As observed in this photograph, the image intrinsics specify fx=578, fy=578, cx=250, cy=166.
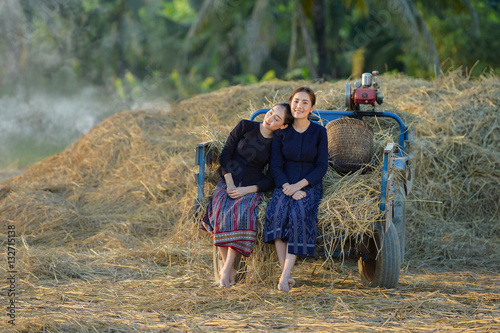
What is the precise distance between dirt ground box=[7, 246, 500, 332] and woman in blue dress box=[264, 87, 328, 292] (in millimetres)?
354

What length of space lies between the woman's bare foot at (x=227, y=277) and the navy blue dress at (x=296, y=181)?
38 cm

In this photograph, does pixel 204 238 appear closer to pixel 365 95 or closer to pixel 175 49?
pixel 365 95

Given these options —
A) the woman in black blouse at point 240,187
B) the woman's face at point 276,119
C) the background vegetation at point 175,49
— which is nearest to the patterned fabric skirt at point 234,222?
the woman in black blouse at point 240,187

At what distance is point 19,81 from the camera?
12.3m

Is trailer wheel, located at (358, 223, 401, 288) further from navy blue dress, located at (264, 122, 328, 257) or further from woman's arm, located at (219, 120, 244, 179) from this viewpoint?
woman's arm, located at (219, 120, 244, 179)

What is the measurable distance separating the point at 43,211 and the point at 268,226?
3.42 meters

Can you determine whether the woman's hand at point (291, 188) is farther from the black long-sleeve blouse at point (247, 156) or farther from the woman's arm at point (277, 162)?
the black long-sleeve blouse at point (247, 156)

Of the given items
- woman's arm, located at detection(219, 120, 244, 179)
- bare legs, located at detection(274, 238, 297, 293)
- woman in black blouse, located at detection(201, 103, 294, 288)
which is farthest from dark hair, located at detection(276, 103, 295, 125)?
bare legs, located at detection(274, 238, 297, 293)

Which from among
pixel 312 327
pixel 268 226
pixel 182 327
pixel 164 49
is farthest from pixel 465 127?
pixel 164 49

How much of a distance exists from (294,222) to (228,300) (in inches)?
27.6

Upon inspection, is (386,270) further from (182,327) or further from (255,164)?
(182,327)

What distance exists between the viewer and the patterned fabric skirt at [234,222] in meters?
4.11

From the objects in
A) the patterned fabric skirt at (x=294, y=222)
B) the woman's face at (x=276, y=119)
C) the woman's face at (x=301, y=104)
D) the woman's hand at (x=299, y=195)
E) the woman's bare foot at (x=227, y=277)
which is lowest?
the woman's bare foot at (x=227, y=277)

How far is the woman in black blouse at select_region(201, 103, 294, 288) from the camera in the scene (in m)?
4.13
